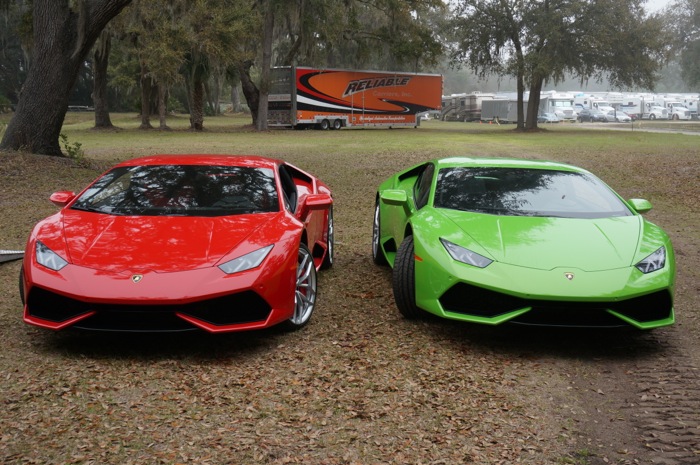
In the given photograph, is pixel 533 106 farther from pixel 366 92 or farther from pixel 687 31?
pixel 687 31

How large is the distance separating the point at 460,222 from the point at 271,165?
1726mm

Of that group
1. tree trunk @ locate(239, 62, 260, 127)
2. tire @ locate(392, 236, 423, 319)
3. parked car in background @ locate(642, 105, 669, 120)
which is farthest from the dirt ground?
parked car in background @ locate(642, 105, 669, 120)

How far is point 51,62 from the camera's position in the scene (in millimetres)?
14984

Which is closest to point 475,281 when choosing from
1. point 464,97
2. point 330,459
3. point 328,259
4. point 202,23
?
point 330,459

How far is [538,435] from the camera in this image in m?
3.87

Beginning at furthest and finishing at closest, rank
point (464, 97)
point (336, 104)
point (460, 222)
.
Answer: point (464, 97) → point (336, 104) → point (460, 222)

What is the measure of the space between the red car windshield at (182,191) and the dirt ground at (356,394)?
983 millimetres

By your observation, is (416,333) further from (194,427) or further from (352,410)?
(194,427)

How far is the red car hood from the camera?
4941mm

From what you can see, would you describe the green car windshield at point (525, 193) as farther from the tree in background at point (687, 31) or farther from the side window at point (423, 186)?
the tree in background at point (687, 31)

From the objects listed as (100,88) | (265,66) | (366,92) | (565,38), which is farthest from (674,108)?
(100,88)

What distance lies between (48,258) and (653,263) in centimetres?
406

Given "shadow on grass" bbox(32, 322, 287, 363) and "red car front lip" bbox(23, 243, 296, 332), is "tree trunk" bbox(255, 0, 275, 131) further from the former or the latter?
"red car front lip" bbox(23, 243, 296, 332)

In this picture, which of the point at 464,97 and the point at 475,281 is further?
the point at 464,97
